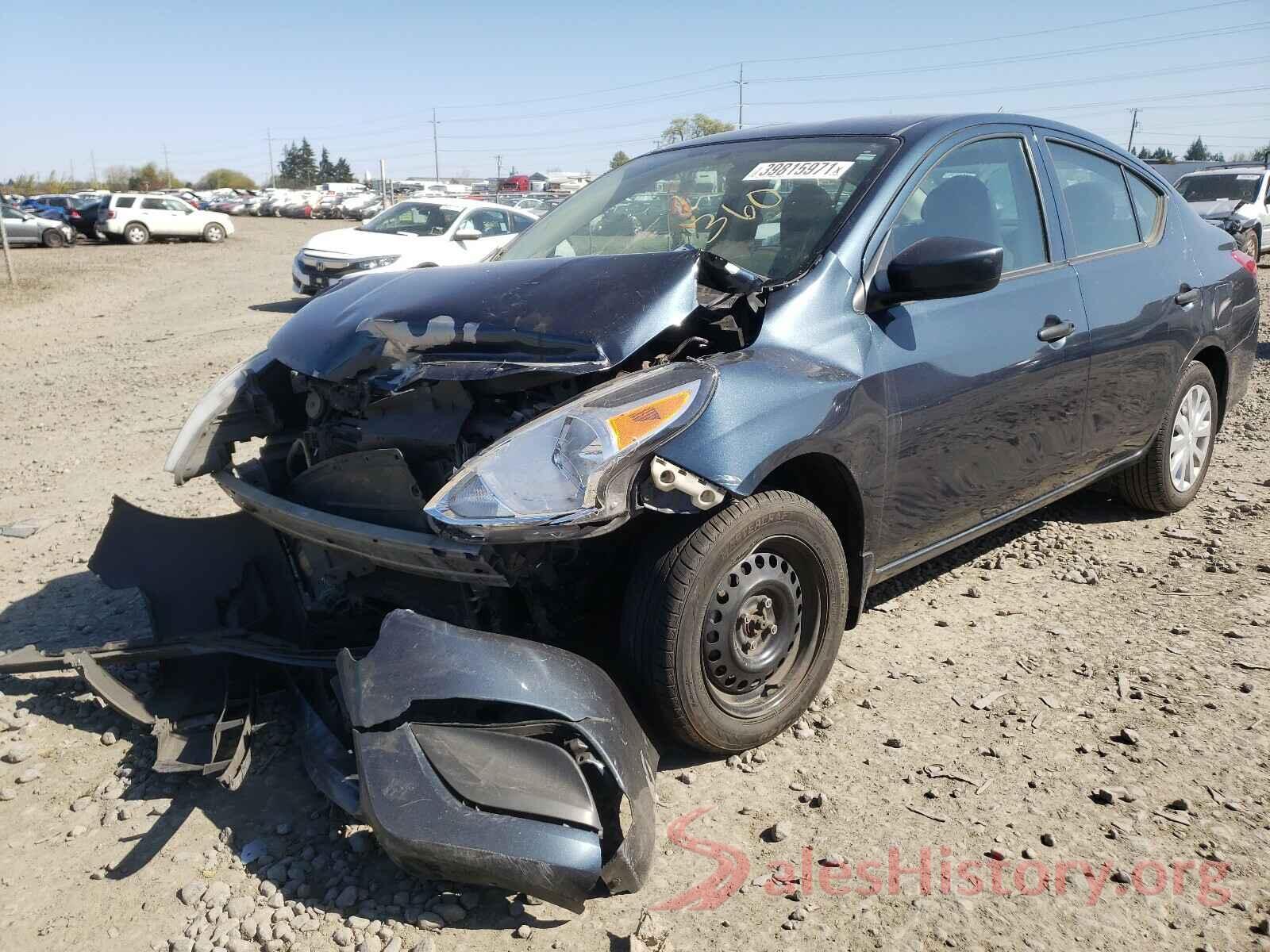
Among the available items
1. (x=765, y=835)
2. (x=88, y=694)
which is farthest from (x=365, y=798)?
(x=88, y=694)

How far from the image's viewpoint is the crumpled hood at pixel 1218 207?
1811 centimetres

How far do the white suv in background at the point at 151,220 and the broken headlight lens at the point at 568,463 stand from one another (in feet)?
113

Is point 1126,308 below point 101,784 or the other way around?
the other way around

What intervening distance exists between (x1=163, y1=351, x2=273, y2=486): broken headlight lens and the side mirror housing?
2205 mm

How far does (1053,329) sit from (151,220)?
34405 millimetres

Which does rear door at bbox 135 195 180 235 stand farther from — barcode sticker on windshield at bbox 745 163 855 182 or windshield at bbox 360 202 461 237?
barcode sticker on windshield at bbox 745 163 855 182

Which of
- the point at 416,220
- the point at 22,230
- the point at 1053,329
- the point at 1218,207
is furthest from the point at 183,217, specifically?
the point at 1053,329

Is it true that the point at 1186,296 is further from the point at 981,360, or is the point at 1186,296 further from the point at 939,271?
the point at 939,271

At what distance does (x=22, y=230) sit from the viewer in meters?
30.8

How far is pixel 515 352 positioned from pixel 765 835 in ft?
4.95

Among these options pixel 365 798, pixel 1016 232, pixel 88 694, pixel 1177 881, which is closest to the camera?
pixel 365 798

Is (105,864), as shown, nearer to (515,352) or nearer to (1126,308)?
(515,352)

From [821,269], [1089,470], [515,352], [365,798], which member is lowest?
[365,798]

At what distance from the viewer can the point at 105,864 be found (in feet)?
8.41
